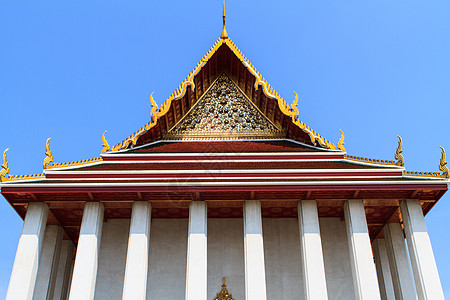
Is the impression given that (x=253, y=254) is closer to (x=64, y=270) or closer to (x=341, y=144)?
(x=341, y=144)

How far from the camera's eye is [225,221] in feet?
37.9

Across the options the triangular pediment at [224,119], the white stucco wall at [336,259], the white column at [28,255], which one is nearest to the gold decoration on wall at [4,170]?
the white column at [28,255]

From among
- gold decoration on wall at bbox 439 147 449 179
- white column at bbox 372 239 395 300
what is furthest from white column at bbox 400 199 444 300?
white column at bbox 372 239 395 300

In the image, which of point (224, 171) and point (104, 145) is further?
point (104, 145)

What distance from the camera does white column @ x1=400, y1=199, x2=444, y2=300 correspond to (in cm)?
916

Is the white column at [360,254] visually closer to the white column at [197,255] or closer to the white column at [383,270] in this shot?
the white column at [383,270]

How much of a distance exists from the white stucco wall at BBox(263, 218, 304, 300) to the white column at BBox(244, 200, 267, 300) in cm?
134

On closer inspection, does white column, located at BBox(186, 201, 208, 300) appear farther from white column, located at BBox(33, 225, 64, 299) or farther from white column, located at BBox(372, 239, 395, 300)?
white column, located at BBox(372, 239, 395, 300)

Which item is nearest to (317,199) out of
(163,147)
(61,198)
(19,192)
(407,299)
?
(407,299)

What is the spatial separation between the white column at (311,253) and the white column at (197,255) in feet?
6.40

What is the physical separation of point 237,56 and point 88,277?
24.7 ft

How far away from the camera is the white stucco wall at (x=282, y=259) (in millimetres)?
10758

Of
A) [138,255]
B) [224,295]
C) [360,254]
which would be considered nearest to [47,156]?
[138,255]

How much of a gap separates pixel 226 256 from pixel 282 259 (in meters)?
1.29
